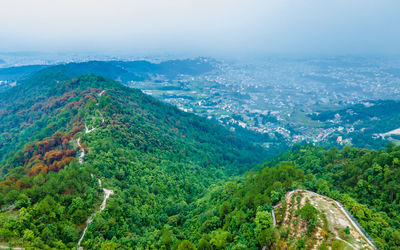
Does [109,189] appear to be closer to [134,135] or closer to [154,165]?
[154,165]

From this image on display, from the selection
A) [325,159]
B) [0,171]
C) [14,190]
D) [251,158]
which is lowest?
[251,158]

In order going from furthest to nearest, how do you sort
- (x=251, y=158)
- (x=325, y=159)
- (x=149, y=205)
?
(x=251, y=158) < (x=325, y=159) < (x=149, y=205)

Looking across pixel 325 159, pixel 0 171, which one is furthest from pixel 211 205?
pixel 0 171

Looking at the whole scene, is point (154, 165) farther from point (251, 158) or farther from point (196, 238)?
point (251, 158)

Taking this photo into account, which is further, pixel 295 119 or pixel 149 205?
pixel 295 119

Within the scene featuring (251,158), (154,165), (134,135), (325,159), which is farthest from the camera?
(251,158)

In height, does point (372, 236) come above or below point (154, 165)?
above
